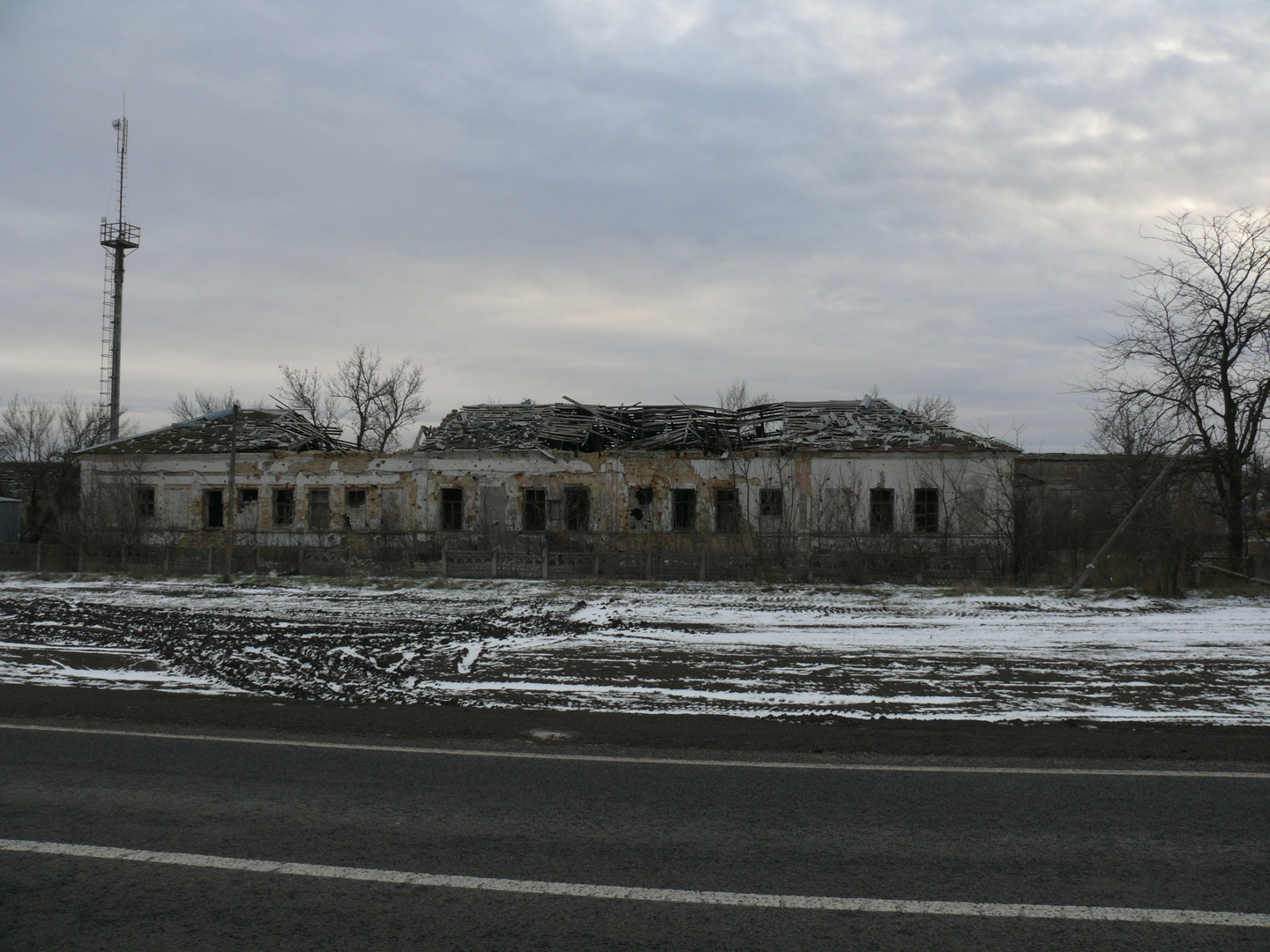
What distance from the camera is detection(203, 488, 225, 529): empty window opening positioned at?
3709 centimetres

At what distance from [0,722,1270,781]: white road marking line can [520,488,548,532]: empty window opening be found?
2699cm

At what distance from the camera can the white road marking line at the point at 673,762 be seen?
6.59m

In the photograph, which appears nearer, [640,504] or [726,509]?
[726,509]

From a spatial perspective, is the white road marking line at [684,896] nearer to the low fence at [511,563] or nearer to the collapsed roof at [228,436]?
the low fence at [511,563]

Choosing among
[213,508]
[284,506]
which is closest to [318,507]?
[284,506]

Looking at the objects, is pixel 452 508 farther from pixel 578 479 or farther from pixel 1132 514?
pixel 1132 514

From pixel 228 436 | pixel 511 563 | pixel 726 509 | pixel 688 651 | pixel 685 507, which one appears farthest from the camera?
pixel 228 436

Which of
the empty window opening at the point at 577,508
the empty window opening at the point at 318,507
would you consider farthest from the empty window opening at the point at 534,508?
the empty window opening at the point at 318,507

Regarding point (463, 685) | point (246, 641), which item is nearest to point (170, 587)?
point (246, 641)

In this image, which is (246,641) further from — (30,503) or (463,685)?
(30,503)

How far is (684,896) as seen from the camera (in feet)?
14.1

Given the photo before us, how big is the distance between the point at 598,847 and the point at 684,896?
0.78 m

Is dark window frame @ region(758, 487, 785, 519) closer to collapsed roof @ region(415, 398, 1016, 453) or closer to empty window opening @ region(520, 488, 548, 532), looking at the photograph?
collapsed roof @ region(415, 398, 1016, 453)

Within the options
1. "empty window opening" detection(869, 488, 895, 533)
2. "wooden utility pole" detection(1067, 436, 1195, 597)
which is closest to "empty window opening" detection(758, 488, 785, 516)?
"empty window opening" detection(869, 488, 895, 533)
